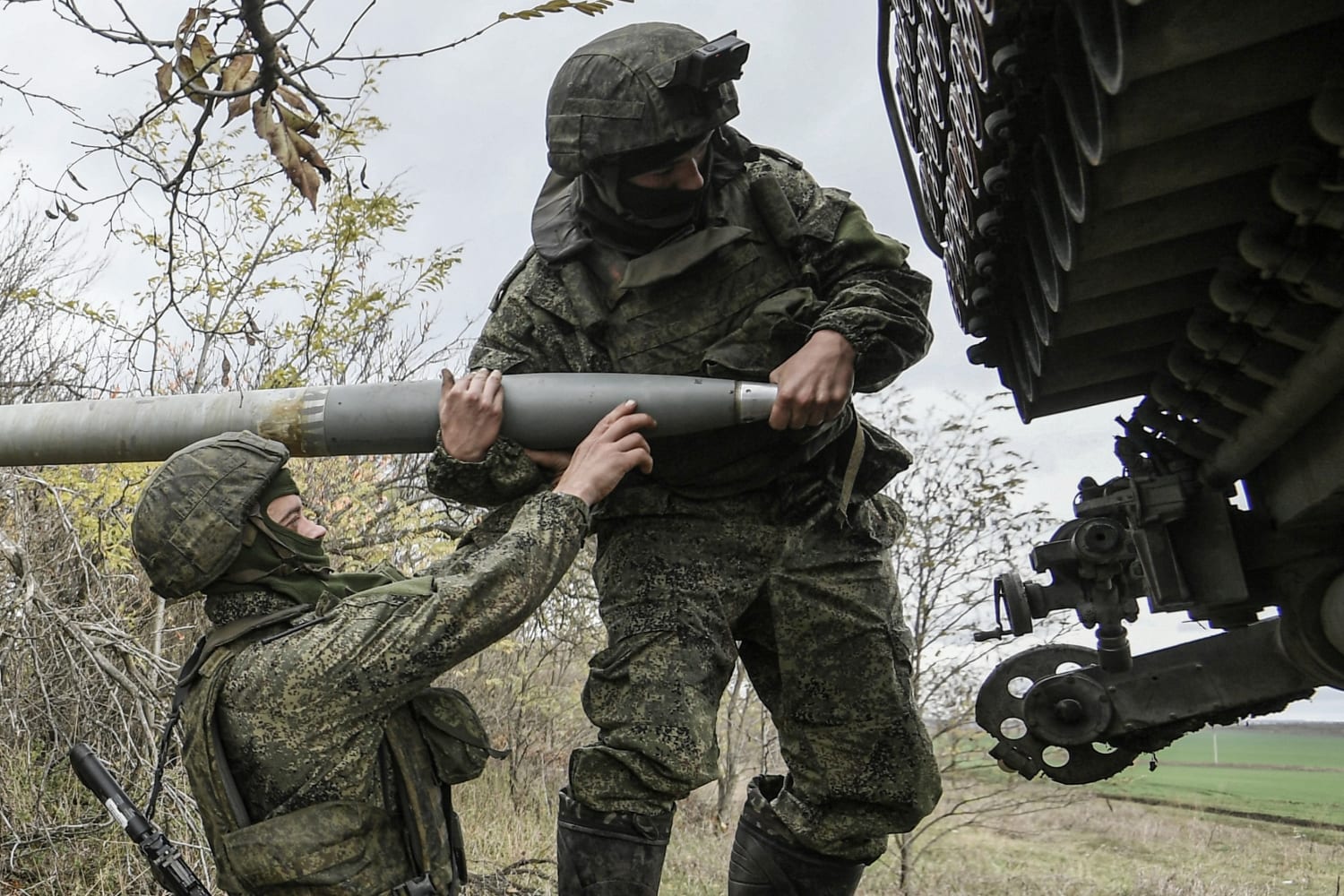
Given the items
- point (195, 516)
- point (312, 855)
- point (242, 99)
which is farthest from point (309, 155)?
point (312, 855)

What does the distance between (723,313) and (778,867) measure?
1400 mm

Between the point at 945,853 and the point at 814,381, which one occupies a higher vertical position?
the point at 814,381

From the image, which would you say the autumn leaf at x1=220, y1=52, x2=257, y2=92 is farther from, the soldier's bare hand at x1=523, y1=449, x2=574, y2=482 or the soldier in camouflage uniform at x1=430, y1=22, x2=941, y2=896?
the soldier's bare hand at x1=523, y1=449, x2=574, y2=482

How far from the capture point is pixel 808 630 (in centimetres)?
323

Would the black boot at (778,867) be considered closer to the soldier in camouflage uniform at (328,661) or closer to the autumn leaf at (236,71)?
the soldier in camouflage uniform at (328,661)

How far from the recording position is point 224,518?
2.93m

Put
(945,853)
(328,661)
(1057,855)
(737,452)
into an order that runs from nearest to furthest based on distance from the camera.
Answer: (328,661) < (737,452) < (945,853) < (1057,855)

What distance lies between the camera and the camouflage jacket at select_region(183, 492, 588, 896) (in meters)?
2.75

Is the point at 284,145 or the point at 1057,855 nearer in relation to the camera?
the point at 284,145

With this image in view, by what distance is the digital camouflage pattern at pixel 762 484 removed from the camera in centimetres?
312

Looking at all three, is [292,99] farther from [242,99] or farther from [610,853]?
[610,853]

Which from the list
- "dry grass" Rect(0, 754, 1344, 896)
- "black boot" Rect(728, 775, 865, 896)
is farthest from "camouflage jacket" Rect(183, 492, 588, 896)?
"dry grass" Rect(0, 754, 1344, 896)

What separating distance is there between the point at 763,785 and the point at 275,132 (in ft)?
6.96

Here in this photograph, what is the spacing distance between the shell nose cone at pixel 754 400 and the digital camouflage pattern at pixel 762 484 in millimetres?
166
